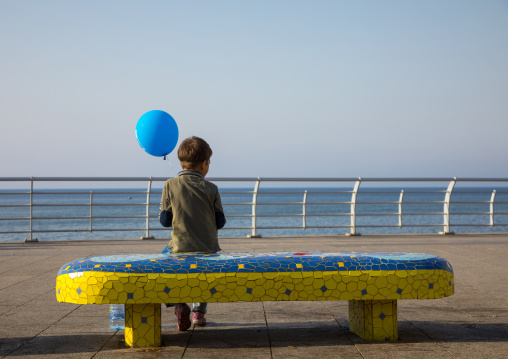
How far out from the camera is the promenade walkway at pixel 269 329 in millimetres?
3643

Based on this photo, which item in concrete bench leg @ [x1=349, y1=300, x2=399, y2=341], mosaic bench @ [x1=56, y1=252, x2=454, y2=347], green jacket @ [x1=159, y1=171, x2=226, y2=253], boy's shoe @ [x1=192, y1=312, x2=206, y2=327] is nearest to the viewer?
mosaic bench @ [x1=56, y1=252, x2=454, y2=347]

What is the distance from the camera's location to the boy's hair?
4242 millimetres

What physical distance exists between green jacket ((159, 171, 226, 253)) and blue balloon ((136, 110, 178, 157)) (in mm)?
1332

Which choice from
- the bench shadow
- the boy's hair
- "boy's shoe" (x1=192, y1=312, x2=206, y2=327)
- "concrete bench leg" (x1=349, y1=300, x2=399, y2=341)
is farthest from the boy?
"concrete bench leg" (x1=349, y1=300, x2=399, y2=341)

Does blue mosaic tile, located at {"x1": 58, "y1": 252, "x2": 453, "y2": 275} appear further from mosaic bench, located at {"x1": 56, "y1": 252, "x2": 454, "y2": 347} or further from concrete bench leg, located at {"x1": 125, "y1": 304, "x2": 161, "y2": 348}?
concrete bench leg, located at {"x1": 125, "y1": 304, "x2": 161, "y2": 348}

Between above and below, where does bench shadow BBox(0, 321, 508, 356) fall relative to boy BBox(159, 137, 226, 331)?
below

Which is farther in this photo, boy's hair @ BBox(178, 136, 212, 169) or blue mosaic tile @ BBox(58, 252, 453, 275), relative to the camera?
boy's hair @ BBox(178, 136, 212, 169)

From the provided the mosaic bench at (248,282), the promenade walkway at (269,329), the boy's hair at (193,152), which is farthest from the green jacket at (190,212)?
the promenade walkway at (269,329)

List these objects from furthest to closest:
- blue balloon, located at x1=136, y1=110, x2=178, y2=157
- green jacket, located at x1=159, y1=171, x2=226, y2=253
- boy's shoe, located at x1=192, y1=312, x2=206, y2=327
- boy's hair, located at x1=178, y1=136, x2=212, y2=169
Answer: blue balloon, located at x1=136, y1=110, x2=178, y2=157
boy's shoe, located at x1=192, y1=312, x2=206, y2=327
boy's hair, located at x1=178, y1=136, x2=212, y2=169
green jacket, located at x1=159, y1=171, x2=226, y2=253

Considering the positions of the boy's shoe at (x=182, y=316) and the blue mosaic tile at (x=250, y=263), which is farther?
the boy's shoe at (x=182, y=316)

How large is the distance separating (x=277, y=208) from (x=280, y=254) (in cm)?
5662

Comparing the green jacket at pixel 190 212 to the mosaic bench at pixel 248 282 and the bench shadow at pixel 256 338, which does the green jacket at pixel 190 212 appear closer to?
the mosaic bench at pixel 248 282

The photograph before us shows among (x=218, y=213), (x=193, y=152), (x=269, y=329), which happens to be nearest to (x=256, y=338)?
(x=269, y=329)

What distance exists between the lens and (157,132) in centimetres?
543
